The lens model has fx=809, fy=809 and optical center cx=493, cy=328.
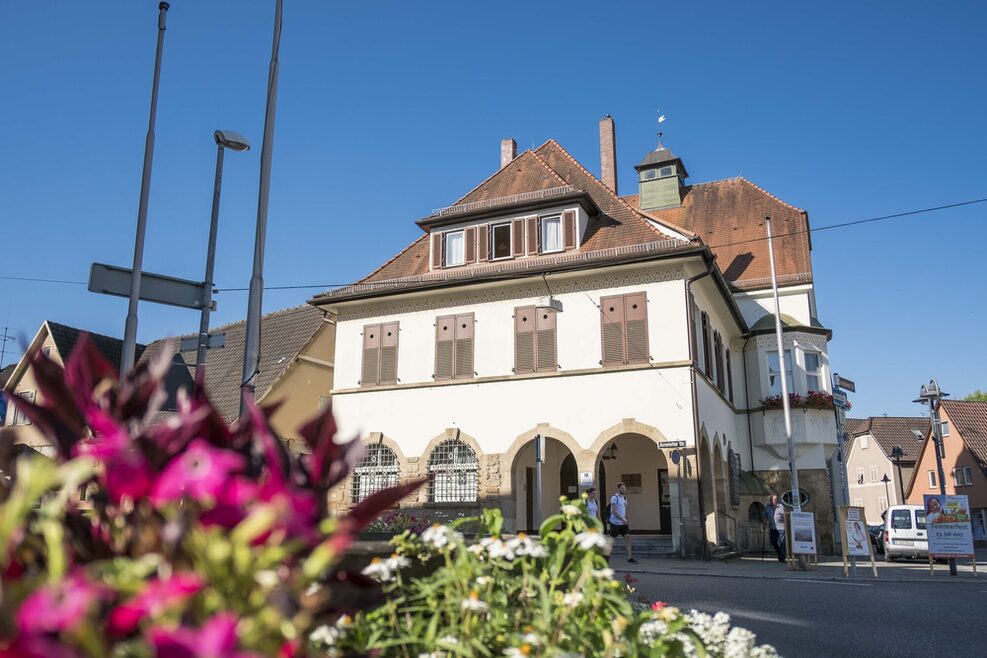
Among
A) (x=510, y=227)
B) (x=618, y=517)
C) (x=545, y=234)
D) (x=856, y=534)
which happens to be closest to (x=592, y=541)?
(x=618, y=517)

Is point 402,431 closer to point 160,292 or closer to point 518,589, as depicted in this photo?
point 160,292

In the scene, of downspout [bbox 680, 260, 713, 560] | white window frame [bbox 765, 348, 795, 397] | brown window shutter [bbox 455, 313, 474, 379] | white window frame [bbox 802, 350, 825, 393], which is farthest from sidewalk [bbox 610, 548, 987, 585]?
white window frame [bbox 802, 350, 825, 393]

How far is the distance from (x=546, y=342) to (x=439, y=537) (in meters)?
19.6

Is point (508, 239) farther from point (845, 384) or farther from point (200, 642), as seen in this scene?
point (200, 642)

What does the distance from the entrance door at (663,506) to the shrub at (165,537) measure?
2509cm

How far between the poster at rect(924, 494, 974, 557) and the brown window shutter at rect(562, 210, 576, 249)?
36.3ft

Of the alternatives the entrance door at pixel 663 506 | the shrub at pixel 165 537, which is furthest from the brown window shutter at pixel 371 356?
the shrub at pixel 165 537

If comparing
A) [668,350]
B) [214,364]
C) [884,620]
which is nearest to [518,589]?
[884,620]

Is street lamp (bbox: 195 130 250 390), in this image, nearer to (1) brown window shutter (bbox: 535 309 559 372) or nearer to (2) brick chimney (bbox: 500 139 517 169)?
(1) brown window shutter (bbox: 535 309 559 372)

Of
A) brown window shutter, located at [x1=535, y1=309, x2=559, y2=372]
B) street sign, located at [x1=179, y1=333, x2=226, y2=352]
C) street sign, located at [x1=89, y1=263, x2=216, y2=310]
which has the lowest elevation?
street sign, located at [x1=179, y1=333, x2=226, y2=352]

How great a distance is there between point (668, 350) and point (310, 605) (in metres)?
20.0

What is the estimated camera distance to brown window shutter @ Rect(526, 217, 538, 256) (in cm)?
2364

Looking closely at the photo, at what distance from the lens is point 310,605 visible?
1493 mm

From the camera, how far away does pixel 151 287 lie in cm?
1177
